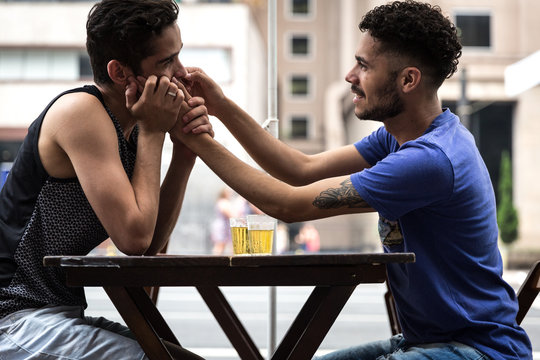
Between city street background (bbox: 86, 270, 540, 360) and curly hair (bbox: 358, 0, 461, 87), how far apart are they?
313 cm

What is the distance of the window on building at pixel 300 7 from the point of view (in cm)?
3956

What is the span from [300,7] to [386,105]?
128ft

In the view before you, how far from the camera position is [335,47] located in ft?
120

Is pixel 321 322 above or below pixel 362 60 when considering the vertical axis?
below

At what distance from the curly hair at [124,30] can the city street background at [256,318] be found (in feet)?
10.0

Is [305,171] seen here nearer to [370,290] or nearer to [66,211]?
[66,211]

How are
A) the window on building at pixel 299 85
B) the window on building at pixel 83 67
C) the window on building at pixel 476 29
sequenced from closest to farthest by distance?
the window on building at pixel 476 29 → the window on building at pixel 83 67 → the window on building at pixel 299 85

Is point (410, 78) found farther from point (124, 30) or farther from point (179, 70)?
point (124, 30)

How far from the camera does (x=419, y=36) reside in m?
1.95

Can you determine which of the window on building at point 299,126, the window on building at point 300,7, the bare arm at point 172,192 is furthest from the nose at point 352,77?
the window on building at point 300,7

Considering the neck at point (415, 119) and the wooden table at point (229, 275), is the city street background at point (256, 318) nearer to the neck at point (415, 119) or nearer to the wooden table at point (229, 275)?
the neck at point (415, 119)

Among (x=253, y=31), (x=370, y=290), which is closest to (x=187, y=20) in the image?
(x=253, y=31)

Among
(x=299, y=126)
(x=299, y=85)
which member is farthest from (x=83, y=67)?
(x=299, y=85)

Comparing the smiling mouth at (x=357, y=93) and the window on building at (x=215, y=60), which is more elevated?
the smiling mouth at (x=357, y=93)
